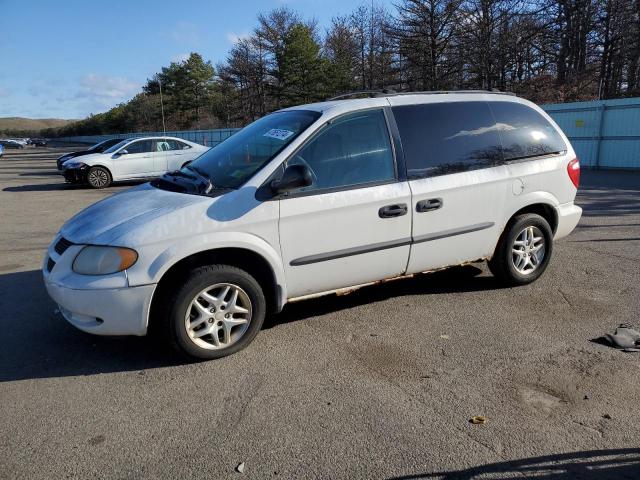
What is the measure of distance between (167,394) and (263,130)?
242 cm

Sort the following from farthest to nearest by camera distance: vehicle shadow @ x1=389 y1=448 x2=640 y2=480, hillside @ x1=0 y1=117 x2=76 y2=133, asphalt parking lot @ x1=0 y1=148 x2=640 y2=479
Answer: hillside @ x1=0 y1=117 x2=76 y2=133 < asphalt parking lot @ x1=0 y1=148 x2=640 y2=479 < vehicle shadow @ x1=389 y1=448 x2=640 y2=480

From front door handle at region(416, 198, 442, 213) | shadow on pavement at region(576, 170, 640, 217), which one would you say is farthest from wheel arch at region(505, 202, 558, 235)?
shadow on pavement at region(576, 170, 640, 217)

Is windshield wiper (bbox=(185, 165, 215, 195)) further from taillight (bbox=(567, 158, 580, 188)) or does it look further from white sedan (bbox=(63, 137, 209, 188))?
white sedan (bbox=(63, 137, 209, 188))

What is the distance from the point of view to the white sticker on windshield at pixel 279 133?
4168 millimetres

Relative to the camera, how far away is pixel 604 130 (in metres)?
17.0

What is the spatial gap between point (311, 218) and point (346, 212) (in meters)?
0.30

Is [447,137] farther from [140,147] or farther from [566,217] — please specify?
[140,147]

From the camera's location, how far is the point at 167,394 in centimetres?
336

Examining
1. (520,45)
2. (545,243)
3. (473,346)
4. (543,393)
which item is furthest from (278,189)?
(520,45)

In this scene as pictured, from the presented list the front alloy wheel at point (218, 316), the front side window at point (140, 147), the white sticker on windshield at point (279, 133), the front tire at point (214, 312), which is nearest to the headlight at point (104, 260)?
the front tire at point (214, 312)

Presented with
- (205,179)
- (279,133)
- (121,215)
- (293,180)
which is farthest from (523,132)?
(121,215)

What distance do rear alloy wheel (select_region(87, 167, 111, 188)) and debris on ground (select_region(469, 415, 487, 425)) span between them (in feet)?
53.2

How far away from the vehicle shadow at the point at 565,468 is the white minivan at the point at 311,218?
189cm

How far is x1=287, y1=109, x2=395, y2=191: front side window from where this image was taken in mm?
4047
